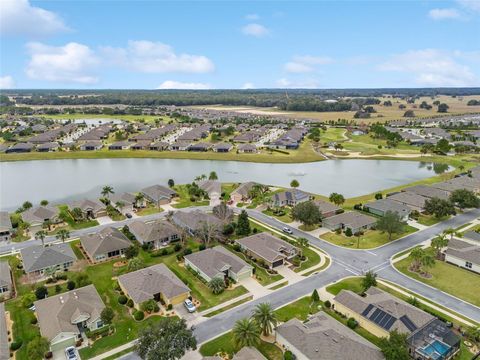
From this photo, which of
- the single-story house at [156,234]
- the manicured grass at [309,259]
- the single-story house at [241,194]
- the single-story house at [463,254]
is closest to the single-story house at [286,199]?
the single-story house at [241,194]

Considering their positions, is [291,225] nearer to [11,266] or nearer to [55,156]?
[11,266]

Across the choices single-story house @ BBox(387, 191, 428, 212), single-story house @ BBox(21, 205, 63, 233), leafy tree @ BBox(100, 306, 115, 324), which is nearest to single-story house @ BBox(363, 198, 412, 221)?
single-story house @ BBox(387, 191, 428, 212)

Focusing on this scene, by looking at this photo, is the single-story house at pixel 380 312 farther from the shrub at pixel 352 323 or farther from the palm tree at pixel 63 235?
the palm tree at pixel 63 235

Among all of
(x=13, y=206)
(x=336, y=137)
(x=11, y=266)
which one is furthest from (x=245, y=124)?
(x=11, y=266)

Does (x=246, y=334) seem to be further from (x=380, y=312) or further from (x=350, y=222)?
(x=350, y=222)

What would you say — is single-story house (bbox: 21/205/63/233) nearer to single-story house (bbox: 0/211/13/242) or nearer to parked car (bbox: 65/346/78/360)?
single-story house (bbox: 0/211/13/242)
